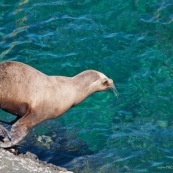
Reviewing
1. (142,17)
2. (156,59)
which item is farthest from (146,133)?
(142,17)

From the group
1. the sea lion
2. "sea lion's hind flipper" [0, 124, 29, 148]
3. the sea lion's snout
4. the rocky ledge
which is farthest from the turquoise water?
the rocky ledge

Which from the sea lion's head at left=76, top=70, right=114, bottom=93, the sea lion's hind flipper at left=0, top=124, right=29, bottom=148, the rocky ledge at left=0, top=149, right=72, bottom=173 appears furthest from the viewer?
the sea lion's head at left=76, top=70, right=114, bottom=93

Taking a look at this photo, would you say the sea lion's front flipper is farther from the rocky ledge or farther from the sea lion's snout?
the sea lion's snout

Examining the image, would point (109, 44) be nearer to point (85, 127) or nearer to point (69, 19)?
point (69, 19)

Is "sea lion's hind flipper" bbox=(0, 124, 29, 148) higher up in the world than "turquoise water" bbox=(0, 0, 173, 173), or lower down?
higher up

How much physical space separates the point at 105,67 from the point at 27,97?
3.48 metres

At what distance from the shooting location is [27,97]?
27.9ft

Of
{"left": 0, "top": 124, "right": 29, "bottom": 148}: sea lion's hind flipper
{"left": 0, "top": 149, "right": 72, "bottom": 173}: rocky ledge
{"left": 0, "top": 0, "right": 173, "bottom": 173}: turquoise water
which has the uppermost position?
{"left": 0, "top": 149, "right": 72, "bottom": 173}: rocky ledge

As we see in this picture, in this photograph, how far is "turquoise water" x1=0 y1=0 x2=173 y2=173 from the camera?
31.5ft

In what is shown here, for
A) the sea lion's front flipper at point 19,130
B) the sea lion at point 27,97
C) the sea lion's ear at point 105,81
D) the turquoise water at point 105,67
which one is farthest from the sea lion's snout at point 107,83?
the sea lion's front flipper at point 19,130

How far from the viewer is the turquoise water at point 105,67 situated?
378 inches

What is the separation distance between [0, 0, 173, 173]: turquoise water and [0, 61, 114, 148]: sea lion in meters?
0.96

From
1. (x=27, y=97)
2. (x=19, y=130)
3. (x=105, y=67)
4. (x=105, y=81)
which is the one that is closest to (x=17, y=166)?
(x=19, y=130)

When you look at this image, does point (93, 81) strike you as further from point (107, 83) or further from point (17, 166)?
point (17, 166)
